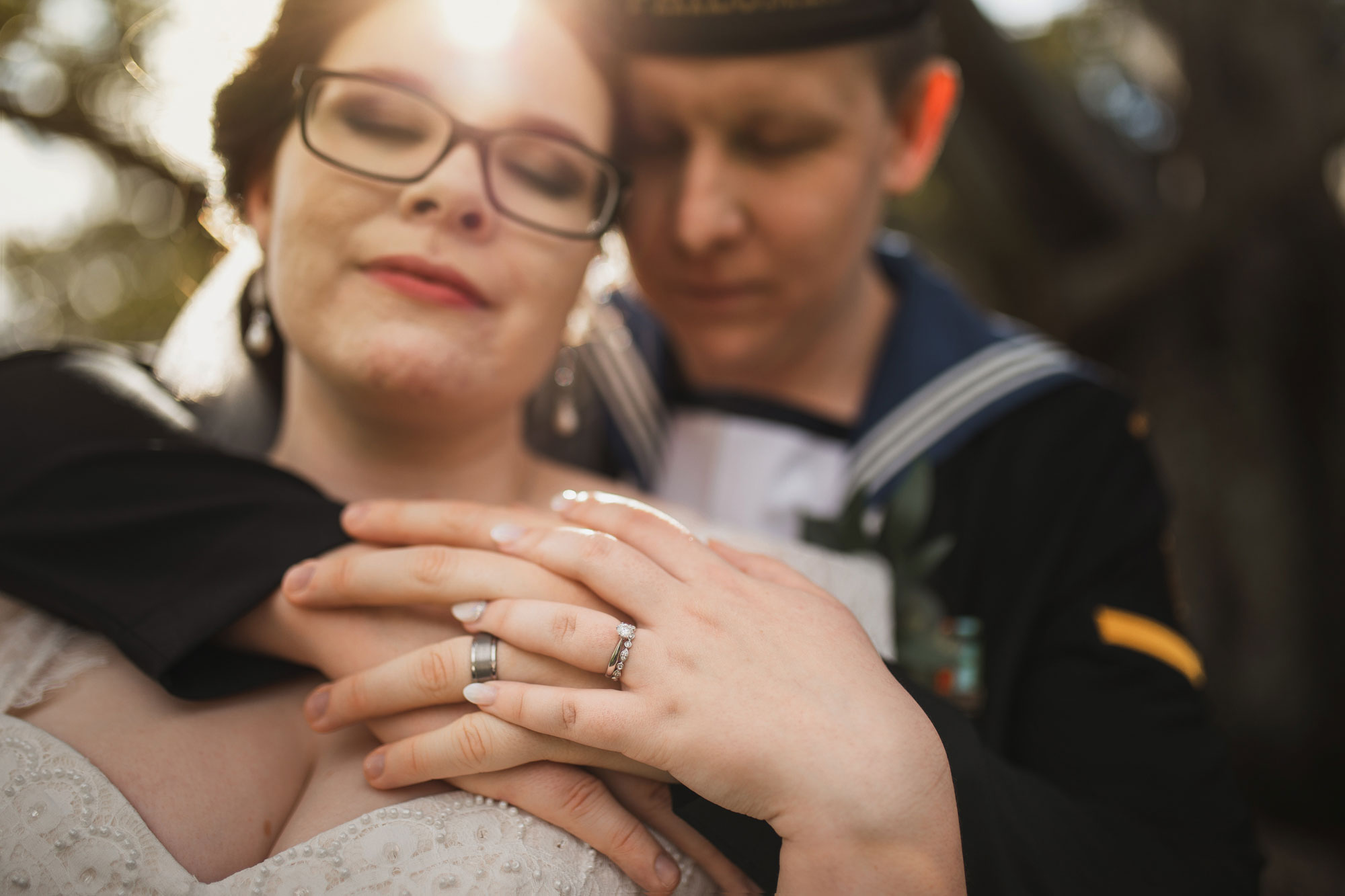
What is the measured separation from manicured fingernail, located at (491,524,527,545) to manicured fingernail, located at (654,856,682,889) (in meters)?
0.46

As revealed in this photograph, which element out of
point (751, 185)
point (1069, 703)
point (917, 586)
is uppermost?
point (751, 185)

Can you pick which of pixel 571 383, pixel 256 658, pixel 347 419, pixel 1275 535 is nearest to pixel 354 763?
pixel 256 658

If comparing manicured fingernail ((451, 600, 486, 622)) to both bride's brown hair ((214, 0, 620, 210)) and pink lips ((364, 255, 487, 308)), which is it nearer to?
pink lips ((364, 255, 487, 308))

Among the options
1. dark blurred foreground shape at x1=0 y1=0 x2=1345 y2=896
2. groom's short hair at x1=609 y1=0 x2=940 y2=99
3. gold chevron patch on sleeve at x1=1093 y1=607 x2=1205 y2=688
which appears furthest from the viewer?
dark blurred foreground shape at x1=0 y1=0 x2=1345 y2=896

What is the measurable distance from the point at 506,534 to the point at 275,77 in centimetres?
96

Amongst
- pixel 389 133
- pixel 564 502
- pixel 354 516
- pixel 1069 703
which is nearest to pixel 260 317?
pixel 389 133

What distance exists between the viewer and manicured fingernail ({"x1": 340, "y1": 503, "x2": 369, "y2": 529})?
1292 mm

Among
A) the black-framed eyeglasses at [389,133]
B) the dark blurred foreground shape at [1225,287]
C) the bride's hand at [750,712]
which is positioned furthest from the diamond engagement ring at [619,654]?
the dark blurred foreground shape at [1225,287]

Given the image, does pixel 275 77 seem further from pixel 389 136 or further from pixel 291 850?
pixel 291 850

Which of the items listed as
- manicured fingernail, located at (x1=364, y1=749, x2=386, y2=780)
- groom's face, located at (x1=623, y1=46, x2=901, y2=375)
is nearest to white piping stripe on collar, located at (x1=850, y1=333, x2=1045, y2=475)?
groom's face, located at (x1=623, y1=46, x2=901, y2=375)

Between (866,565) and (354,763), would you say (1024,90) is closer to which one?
(866,565)

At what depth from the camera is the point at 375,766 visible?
1159mm

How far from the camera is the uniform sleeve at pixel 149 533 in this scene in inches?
48.6

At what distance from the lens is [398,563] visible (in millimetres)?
1206
